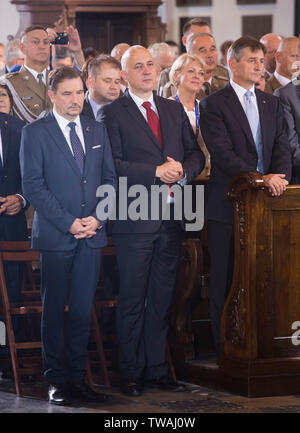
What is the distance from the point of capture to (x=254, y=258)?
184 inches

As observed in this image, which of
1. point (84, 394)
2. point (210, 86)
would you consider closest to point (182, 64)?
point (210, 86)

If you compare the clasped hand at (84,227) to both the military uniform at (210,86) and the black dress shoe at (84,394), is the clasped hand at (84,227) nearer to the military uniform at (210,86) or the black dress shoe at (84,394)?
the black dress shoe at (84,394)

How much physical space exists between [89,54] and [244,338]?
453cm

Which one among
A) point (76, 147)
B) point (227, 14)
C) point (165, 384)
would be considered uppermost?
point (227, 14)

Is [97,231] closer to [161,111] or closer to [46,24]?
[161,111]

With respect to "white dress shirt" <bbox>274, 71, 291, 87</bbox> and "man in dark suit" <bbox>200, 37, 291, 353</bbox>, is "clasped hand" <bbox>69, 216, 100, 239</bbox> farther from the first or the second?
"white dress shirt" <bbox>274, 71, 291, 87</bbox>

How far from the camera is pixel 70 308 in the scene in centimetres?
458

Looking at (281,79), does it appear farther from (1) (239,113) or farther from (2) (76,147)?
(2) (76,147)

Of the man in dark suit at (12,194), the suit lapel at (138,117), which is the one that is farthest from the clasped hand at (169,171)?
the man in dark suit at (12,194)

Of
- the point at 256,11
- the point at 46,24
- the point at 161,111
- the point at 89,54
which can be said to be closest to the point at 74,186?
the point at 161,111

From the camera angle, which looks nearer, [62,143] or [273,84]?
[62,143]

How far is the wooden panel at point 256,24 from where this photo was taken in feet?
42.8

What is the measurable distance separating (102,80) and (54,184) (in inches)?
39.1

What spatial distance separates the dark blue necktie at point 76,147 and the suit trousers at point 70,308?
39 cm
